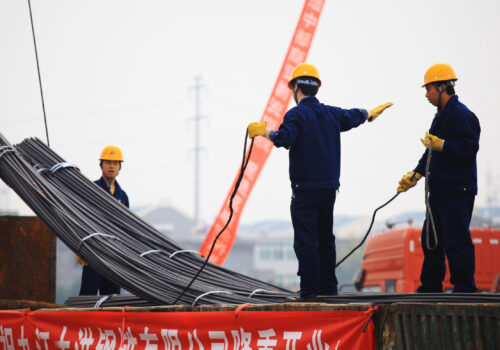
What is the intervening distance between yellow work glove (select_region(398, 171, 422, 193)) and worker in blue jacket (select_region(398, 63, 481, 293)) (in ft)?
0.62

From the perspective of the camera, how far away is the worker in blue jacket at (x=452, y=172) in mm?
4770

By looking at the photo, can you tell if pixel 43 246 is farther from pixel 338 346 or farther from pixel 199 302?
pixel 338 346

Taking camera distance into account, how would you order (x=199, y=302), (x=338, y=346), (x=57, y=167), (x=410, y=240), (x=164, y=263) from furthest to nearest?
(x=410, y=240)
(x=57, y=167)
(x=164, y=263)
(x=199, y=302)
(x=338, y=346)

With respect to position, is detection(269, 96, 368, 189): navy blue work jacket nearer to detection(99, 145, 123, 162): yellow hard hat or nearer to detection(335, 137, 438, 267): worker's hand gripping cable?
detection(335, 137, 438, 267): worker's hand gripping cable

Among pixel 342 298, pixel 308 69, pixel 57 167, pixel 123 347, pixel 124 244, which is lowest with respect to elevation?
pixel 123 347

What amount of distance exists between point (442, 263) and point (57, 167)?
358cm

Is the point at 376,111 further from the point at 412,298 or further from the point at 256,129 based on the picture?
the point at 412,298

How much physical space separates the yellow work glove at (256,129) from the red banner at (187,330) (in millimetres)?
1297

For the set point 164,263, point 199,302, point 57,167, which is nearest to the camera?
point 199,302

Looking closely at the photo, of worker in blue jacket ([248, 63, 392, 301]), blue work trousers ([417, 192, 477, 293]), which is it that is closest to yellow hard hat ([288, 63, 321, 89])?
worker in blue jacket ([248, 63, 392, 301])

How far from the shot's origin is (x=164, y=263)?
19.4ft

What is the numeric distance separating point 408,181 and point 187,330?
201 cm

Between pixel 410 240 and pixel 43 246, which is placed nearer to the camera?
pixel 43 246

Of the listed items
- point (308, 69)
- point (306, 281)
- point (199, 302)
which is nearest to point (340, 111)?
point (308, 69)
